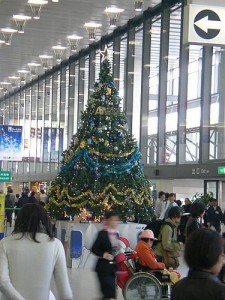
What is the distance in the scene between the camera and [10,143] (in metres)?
29.1

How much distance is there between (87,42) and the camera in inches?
1224

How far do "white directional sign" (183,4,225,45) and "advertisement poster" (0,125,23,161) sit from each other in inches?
733

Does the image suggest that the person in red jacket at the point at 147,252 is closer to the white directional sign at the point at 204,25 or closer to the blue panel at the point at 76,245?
the white directional sign at the point at 204,25

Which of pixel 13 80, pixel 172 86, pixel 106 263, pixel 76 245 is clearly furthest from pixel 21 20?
pixel 13 80

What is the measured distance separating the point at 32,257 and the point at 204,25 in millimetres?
6403

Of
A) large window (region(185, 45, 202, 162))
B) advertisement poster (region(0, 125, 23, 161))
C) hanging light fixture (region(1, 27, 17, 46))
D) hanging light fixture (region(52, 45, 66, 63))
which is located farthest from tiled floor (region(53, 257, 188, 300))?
hanging light fixture (region(52, 45, 66, 63))

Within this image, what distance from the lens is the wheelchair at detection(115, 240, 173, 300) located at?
9.57m

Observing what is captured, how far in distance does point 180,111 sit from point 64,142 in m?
15.6

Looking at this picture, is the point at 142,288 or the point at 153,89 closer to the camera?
the point at 142,288

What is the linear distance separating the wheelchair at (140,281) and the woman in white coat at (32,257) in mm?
4648

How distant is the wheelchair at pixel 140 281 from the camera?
957cm

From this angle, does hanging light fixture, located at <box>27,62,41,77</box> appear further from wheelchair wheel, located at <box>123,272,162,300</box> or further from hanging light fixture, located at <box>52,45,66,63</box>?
wheelchair wheel, located at <box>123,272,162,300</box>

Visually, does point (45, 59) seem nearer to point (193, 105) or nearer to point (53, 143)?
point (53, 143)

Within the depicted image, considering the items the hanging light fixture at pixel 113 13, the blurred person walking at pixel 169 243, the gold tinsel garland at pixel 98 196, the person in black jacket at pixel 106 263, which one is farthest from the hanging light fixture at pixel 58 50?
the person in black jacket at pixel 106 263
